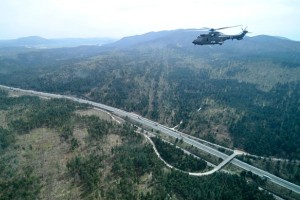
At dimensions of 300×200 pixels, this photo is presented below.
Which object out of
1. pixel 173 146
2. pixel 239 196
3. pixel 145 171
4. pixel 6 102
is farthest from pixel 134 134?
pixel 6 102

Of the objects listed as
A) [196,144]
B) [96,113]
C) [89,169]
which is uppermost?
[89,169]

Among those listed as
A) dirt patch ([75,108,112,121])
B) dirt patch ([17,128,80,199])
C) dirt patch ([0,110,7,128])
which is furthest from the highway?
dirt patch ([0,110,7,128])

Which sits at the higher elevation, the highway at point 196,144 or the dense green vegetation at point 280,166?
the highway at point 196,144

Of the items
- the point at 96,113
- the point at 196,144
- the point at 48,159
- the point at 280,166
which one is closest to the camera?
the point at 48,159

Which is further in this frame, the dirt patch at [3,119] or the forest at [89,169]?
the dirt patch at [3,119]

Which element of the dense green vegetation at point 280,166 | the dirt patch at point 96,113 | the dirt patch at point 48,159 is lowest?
the dense green vegetation at point 280,166

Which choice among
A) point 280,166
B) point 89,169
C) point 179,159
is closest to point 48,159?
point 89,169

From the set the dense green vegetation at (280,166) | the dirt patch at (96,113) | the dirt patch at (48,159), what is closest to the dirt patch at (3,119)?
the dirt patch at (48,159)

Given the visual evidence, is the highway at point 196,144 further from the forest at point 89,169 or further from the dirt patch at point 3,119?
the dirt patch at point 3,119

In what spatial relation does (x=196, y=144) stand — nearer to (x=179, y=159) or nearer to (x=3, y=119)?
(x=179, y=159)

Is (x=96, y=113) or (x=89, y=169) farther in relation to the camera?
(x=96, y=113)
